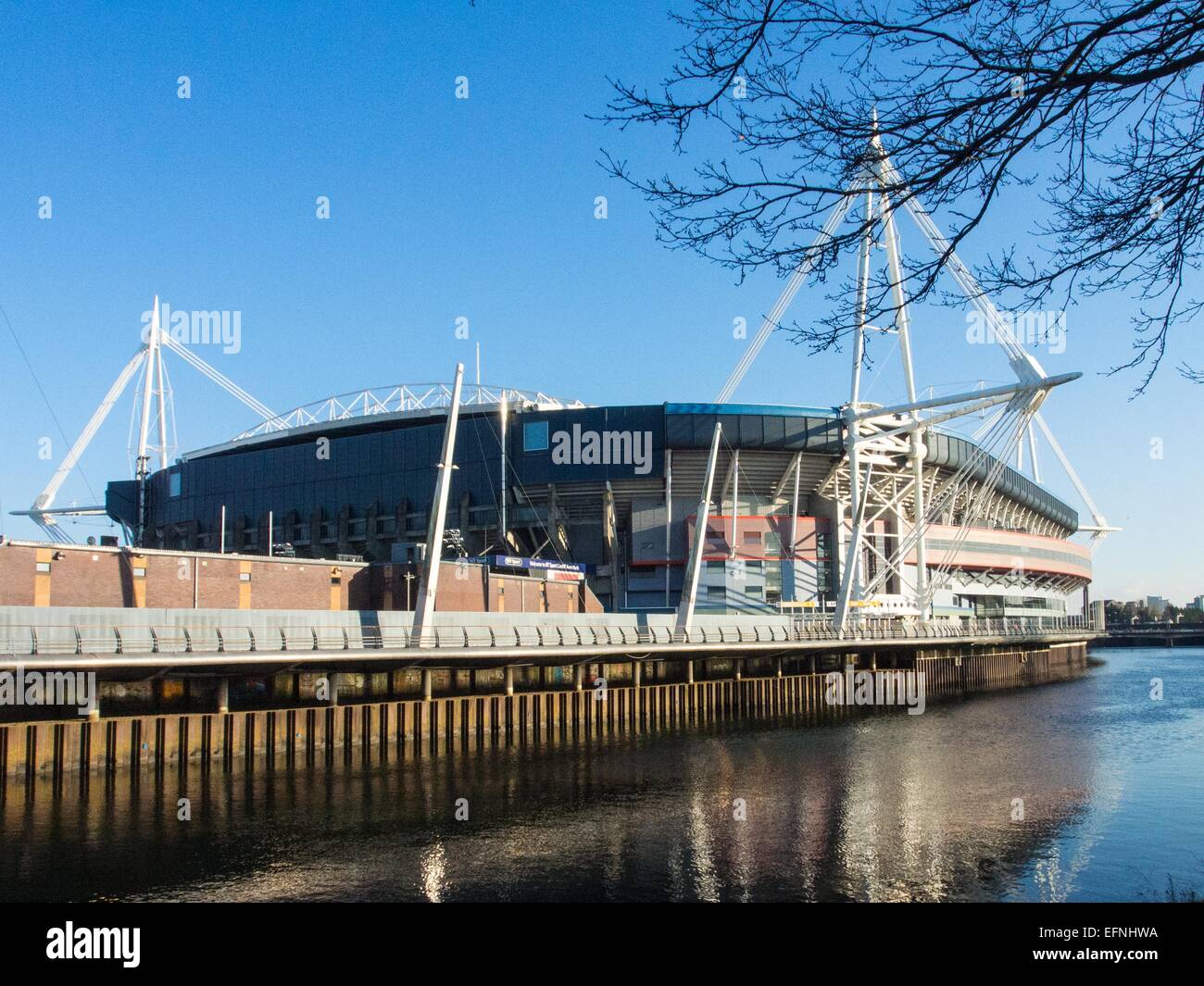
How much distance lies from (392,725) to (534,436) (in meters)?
47.0

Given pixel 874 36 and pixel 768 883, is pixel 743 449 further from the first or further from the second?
pixel 874 36

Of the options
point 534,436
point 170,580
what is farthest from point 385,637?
point 534,436

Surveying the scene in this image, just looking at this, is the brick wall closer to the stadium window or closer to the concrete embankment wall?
the concrete embankment wall

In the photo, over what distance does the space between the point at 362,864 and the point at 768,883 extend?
9.40 metres

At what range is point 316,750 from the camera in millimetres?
39969

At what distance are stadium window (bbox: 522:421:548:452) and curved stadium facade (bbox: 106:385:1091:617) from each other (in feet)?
0.43
